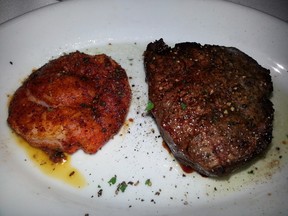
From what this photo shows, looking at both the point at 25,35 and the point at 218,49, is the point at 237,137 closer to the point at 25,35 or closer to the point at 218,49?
the point at 218,49

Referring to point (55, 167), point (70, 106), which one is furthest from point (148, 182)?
point (70, 106)

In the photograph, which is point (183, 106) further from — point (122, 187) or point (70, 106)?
point (70, 106)

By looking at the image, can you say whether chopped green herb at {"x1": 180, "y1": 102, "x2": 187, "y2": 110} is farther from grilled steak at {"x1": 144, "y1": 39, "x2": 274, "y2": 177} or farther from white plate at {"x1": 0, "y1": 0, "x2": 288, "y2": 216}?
white plate at {"x1": 0, "y1": 0, "x2": 288, "y2": 216}

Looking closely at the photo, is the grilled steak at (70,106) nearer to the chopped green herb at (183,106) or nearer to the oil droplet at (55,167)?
the oil droplet at (55,167)

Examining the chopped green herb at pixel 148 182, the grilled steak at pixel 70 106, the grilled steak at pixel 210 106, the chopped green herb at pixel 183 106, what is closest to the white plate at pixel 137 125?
the chopped green herb at pixel 148 182

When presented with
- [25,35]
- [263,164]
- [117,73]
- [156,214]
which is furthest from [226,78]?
[25,35]

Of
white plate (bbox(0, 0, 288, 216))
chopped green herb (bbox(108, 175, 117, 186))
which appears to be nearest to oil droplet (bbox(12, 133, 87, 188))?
white plate (bbox(0, 0, 288, 216))
